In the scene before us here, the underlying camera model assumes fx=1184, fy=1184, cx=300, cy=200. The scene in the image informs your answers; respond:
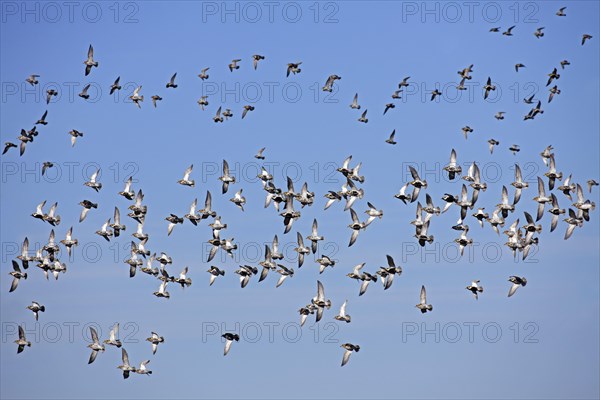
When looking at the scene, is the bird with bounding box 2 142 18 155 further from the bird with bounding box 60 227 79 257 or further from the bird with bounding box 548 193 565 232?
the bird with bounding box 548 193 565 232

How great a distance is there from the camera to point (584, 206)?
9112 centimetres

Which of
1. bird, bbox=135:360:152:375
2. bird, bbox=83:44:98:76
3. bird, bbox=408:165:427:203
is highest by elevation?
bird, bbox=83:44:98:76

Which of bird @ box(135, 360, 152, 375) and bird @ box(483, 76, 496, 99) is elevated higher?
bird @ box(483, 76, 496, 99)

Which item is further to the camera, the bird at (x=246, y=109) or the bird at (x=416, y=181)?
the bird at (x=246, y=109)

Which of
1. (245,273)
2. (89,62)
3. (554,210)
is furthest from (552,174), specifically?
(89,62)

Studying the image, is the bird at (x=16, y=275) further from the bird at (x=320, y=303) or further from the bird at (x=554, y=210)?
the bird at (x=554, y=210)

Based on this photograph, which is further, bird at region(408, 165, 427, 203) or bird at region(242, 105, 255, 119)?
bird at region(242, 105, 255, 119)


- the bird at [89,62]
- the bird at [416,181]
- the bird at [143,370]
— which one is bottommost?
the bird at [143,370]

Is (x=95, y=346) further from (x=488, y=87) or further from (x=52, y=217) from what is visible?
(x=488, y=87)

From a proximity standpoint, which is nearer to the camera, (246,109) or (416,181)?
(416,181)

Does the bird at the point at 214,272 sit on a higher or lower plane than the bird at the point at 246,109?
lower

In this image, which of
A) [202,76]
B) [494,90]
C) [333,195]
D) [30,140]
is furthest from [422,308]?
[30,140]

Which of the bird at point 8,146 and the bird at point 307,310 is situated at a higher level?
the bird at point 8,146

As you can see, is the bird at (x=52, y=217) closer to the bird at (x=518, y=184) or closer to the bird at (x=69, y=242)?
the bird at (x=69, y=242)
